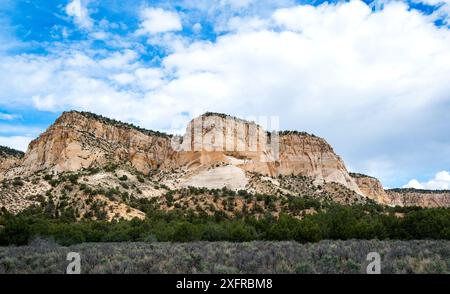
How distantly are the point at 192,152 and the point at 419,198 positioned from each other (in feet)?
278

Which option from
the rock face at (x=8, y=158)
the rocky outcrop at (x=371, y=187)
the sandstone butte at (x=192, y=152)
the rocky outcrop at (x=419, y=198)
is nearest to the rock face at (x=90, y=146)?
the sandstone butte at (x=192, y=152)

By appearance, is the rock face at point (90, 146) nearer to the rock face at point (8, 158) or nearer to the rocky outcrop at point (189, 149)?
the rocky outcrop at point (189, 149)

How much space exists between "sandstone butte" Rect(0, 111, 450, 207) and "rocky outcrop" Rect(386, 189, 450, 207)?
4219 cm

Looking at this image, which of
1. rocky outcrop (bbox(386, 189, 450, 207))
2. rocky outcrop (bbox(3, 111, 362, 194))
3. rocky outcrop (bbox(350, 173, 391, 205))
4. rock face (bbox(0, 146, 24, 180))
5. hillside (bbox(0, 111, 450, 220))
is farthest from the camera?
rocky outcrop (bbox(386, 189, 450, 207))

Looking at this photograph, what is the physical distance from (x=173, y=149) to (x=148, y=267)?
86.4 metres

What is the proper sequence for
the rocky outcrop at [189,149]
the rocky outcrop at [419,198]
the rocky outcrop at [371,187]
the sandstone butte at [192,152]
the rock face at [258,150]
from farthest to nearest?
the rocky outcrop at [419,198] < the rocky outcrop at [371,187] < the rock face at [258,150] < the rocky outcrop at [189,149] < the sandstone butte at [192,152]

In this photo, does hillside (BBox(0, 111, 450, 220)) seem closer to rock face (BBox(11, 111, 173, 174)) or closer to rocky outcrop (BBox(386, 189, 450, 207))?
rock face (BBox(11, 111, 173, 174))

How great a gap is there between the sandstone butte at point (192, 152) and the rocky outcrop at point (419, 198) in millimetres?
42186

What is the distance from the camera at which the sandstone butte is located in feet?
255

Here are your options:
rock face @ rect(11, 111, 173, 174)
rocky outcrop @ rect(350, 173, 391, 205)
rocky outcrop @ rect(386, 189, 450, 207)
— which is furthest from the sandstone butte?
rocky outcrop @ rect(386, 189, 450, 207)

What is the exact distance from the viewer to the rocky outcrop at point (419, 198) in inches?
5167
